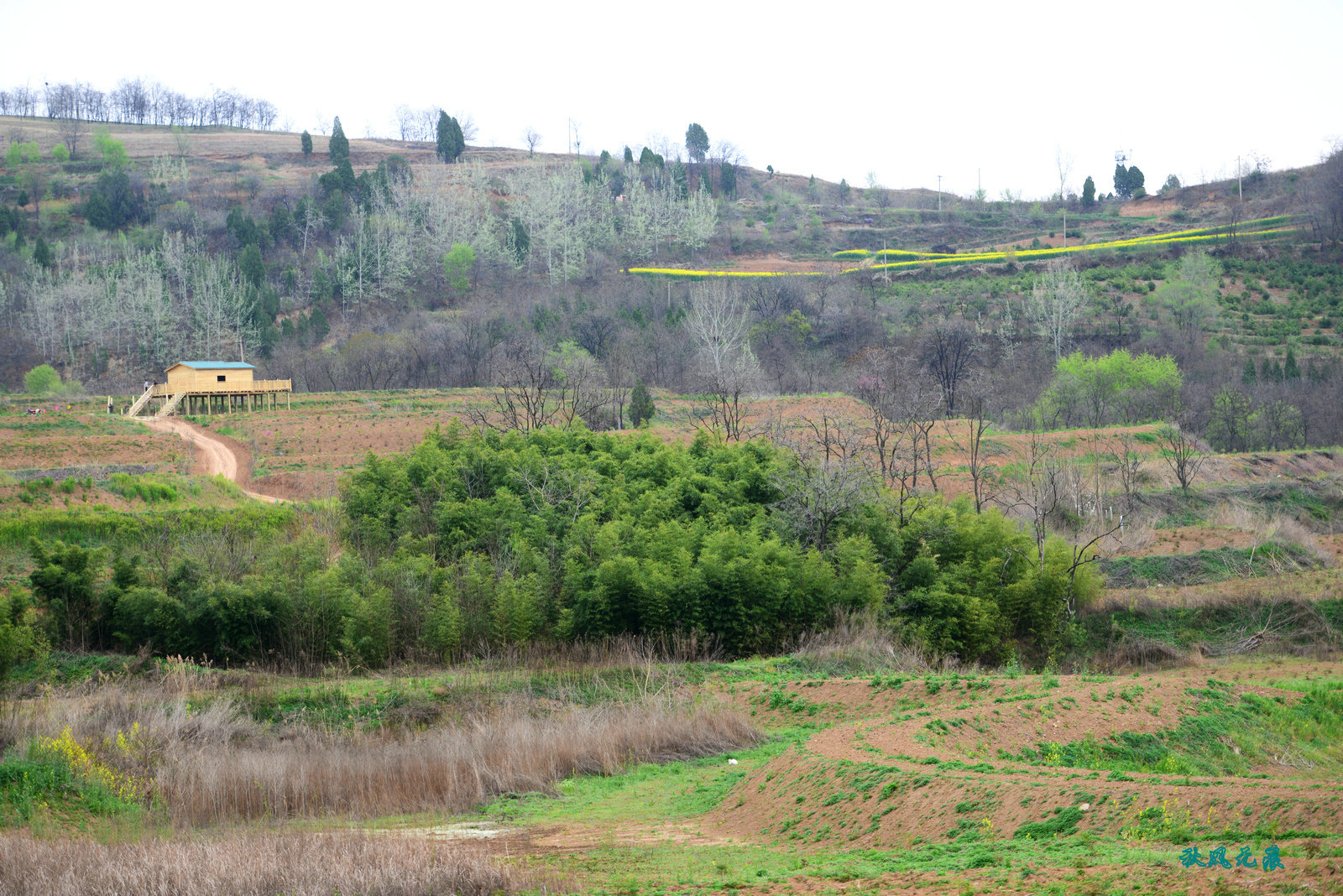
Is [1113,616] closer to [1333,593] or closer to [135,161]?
[1333,593]

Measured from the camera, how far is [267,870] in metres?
8.24

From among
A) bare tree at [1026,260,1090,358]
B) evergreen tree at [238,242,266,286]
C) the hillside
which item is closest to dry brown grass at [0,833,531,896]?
the hillside

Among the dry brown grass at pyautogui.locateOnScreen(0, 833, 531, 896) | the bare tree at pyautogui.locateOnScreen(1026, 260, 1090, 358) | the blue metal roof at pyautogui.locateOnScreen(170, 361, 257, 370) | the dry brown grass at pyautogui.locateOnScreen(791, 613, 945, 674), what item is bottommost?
the dry brown grass at pyautogui.locateOnScreen(791, 613, 945, 674)

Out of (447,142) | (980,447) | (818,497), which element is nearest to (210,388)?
(980,447)

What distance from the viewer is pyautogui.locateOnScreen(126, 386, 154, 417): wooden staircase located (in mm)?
56750

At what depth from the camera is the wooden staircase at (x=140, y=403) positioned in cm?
5675

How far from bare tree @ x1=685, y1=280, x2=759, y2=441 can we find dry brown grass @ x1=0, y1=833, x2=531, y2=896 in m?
45.6

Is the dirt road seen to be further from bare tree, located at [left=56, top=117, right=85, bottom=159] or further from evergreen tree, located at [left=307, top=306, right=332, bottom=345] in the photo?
bare tree, located at [left=56, top=117, right=85, bottom=159]

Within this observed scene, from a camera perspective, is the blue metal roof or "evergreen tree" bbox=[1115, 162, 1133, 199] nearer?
the blue metal roof

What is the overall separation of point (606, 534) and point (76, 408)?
4793cm

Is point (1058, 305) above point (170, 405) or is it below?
above

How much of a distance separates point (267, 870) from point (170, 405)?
55.8 m

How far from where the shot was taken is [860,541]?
23.3m

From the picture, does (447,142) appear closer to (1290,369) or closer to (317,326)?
(317,326)
